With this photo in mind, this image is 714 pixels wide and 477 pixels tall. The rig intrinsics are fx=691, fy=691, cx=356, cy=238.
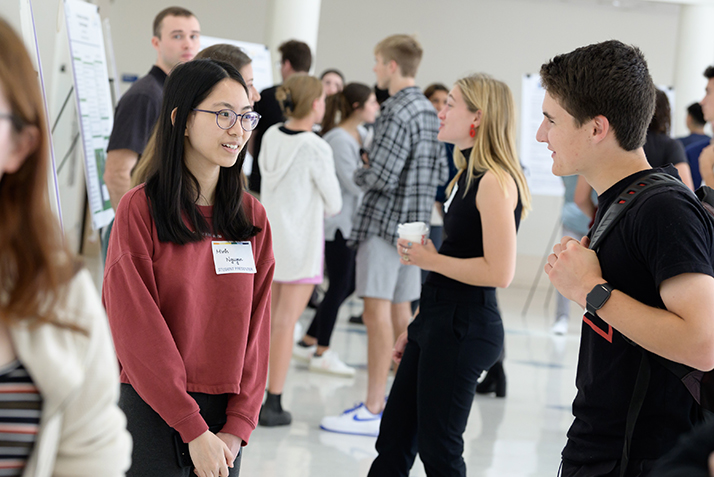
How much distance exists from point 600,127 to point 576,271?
0.29m

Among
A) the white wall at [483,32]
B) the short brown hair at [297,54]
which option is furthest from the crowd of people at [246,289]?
the white wall at [483,32]

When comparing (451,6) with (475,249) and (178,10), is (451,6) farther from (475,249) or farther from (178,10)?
(475,249)

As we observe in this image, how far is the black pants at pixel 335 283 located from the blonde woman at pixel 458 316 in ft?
6.71

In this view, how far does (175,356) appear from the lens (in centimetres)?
141

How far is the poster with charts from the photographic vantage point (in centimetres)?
304

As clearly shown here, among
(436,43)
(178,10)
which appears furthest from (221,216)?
(436,43)

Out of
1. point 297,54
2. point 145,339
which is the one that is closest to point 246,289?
point 145,339

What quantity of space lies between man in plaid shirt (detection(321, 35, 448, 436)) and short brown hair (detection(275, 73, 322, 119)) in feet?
1.15

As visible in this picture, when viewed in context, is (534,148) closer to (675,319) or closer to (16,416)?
(675,319)

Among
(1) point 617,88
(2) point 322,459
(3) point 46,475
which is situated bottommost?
(2) point 322,459

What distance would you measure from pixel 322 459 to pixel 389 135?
1525mm

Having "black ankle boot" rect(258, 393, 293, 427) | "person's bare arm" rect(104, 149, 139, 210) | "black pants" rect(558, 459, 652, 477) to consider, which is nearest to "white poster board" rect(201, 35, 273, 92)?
"person's bare arm" rect(104, 149, 139, 210)

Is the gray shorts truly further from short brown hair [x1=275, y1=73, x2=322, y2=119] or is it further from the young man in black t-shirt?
the young man in black t-shirt

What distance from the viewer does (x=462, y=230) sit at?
209 cm
